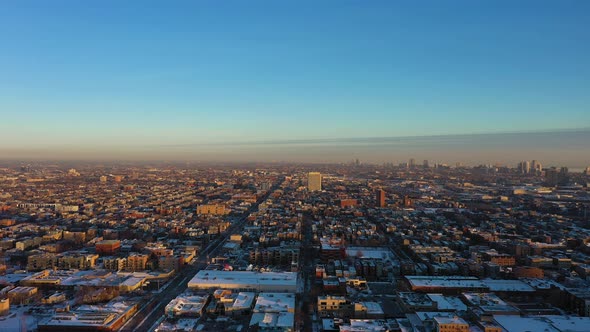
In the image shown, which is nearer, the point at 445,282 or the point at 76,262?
the point at 445,282

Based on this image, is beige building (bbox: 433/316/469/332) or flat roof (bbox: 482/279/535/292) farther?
flat roof (bbox: 482/279/535/292)

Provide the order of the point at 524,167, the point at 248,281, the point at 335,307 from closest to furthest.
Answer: the point at 335,307 → the point at 248,281 → the point at 524,167

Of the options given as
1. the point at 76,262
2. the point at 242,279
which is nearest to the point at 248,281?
the point at 242,279

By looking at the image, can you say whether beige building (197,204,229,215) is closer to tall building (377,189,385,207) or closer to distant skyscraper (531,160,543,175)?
tall building (377,189,385,207)

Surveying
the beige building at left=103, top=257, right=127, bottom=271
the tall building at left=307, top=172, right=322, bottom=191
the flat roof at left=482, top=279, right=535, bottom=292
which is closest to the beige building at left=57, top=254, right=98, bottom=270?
the beige building at left=103, top=257, right=127, bottom=271

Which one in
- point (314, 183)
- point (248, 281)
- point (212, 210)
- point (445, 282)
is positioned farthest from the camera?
point (314, 183)

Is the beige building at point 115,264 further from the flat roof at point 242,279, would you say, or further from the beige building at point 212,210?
the beige building at point 212,210

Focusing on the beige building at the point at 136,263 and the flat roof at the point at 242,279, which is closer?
the flat roof at the point at 242,279

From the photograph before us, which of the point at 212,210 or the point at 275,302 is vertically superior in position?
the point at 275,302

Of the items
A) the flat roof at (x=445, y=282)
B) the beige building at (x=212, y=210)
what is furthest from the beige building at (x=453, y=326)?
the beige building at (x=212, y=210)

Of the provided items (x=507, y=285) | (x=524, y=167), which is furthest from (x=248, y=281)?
(x=524, y=167)

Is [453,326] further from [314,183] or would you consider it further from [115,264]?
[314,183]

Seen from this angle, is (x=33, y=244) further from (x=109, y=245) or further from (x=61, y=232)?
(x=109, y=245)
